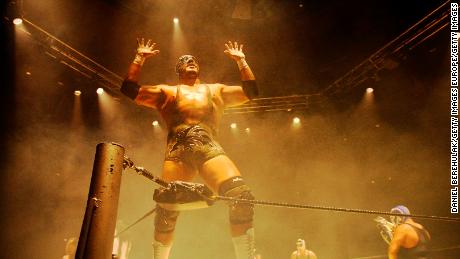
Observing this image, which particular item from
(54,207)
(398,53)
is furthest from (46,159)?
(398,53)

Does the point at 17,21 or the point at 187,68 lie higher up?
the point at 17,21

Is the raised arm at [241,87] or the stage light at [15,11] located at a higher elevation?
the stage light at [15,11]

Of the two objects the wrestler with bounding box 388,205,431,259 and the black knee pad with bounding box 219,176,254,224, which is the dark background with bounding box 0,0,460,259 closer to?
the wrestler with bounding box 388,205,431,259

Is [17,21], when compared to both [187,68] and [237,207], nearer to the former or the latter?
[187,68]

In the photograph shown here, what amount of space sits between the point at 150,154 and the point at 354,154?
6.78m

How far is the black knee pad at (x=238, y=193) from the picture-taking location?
105 inches

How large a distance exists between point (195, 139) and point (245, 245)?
105cm

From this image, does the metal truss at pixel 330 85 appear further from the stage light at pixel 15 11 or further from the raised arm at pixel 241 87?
the raised arm at pixel 241 87

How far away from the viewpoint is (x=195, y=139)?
2.97 metres

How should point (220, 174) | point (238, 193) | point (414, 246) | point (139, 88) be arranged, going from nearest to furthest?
1. point (238, 193)
2. point (220, 174)
3. point (139, 88)
4. point (414, 246)

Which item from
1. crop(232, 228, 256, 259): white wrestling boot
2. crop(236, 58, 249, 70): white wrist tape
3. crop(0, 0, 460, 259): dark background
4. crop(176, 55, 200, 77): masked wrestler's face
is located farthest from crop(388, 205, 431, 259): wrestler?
crop(0, 0, 460, 259): dark background

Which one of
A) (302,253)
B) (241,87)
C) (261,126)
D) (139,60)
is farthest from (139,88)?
(261,126)

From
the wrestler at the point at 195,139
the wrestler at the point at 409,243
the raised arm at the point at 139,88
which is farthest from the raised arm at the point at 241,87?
the wrestler at the point at 409,243

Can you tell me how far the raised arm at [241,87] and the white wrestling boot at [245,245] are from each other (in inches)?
54.0
